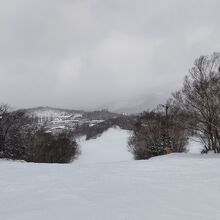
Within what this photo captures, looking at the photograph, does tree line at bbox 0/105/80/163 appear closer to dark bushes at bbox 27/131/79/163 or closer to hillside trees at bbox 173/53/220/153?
dark bushes at bbox 27/131/79/163

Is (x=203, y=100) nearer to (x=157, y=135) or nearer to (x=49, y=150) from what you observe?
(x=157, y=135)

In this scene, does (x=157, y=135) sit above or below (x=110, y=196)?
above

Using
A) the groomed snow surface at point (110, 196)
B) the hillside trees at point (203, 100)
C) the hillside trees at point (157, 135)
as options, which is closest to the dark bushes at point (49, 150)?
the hillside trees at point (157, 135)

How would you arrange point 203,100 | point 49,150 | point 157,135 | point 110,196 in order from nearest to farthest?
point 110,196 < point 203,100 < point 157,135 < point 49,150

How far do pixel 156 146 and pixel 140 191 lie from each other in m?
45.6

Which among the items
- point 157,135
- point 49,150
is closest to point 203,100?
point 157,135

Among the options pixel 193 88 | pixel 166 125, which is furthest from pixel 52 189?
pixel 166 125

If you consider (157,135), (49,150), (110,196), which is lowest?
(110,196)

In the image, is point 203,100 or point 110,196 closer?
point 110,196

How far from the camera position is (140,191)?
11133 millimetres

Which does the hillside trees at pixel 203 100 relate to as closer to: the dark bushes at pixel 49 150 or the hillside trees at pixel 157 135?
the hillside trees at pixel 157 135

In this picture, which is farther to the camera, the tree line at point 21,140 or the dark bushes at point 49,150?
the dark bushes at point 49,150

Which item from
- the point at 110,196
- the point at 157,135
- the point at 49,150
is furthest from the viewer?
the point at 49,150

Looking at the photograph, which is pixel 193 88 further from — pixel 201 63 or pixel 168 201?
pixel 168 201
